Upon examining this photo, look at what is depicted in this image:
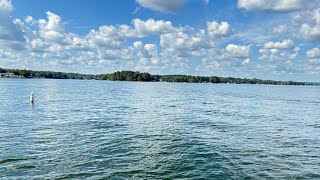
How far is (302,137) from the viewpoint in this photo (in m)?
32.4

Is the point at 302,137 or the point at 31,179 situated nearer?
the point at 31,179

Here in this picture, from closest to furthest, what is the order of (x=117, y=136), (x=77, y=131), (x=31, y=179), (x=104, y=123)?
(x=31, y=179) < (x=117, y=136) < (x=77, y=131) < (x=104, y=123)

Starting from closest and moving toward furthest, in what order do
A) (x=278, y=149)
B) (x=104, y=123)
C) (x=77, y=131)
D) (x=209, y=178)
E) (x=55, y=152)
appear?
(x=209, y=178), (x=55, y=152), (x=278, y=149), (x=77, y=131), (x=104, y=123)

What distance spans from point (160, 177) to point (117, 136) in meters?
12.3

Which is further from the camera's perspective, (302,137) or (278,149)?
(302,137)

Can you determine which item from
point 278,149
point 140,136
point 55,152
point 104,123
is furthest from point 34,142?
point 278,149

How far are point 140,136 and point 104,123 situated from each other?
29.9 ft

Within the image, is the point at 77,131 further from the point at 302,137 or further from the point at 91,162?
the point at 302,137

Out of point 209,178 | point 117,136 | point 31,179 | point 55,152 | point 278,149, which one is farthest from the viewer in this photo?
point 117,136

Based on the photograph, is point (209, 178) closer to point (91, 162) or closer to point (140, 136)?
point (91, 162)

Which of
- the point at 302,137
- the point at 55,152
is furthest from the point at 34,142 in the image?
the point at 302,137

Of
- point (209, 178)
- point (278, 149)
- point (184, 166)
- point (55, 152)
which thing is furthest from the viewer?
point (278, 149)

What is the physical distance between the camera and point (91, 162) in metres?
20.7

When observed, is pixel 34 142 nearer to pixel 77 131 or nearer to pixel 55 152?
pixel 55 152
